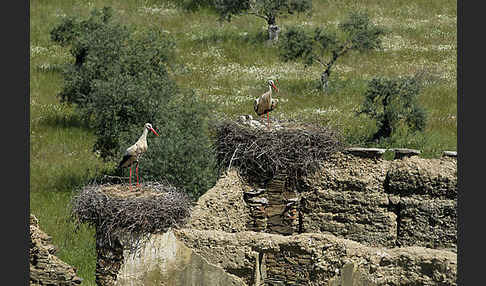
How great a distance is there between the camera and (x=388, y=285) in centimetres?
1168

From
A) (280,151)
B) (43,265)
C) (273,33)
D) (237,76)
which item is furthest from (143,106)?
(273,33)

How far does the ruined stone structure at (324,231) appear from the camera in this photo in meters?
12.0

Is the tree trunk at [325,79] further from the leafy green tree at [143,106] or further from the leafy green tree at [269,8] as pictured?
the leafy green tree at [269,8]

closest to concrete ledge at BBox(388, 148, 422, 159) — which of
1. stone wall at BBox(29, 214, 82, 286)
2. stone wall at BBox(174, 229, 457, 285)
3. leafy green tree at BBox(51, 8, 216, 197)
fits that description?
stone wall at BBox(174, 229, 457, 285)

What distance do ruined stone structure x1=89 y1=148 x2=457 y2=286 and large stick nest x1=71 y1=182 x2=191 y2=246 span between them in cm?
23

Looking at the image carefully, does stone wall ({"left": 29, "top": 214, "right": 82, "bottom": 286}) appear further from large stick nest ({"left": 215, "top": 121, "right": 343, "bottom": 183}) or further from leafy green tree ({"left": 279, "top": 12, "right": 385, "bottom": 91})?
leafy green tree ({"left": 279, "top": 12, "right": 385, "bottom": 91})

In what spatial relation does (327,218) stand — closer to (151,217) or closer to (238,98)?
(151,217)

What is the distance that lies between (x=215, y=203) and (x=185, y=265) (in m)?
2.55

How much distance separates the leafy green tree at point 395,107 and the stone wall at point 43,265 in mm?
16522

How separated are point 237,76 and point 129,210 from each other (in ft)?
94.5

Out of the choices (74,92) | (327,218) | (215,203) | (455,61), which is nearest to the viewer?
(215,203)

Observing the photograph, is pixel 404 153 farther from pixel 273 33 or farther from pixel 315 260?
pixel 273 33

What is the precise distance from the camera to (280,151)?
17094 mm

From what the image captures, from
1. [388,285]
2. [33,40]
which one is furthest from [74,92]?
[388,285]
